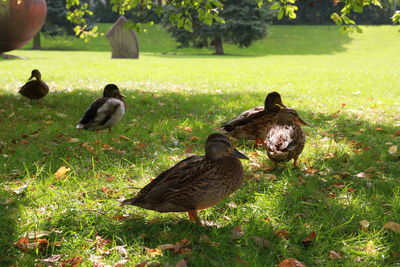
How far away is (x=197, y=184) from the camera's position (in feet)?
10.6

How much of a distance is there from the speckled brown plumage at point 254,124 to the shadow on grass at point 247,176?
545 mm

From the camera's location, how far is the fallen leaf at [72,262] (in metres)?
2.80

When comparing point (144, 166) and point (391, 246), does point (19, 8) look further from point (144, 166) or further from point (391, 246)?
point (391, 246)

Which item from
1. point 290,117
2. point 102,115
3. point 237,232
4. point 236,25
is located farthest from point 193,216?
point 236,25

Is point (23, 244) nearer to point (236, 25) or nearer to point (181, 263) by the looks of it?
point (181, 263)

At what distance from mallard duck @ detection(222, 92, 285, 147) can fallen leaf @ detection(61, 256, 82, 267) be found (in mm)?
3385

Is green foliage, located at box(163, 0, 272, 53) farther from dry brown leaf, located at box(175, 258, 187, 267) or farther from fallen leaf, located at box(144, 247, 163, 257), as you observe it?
dry brown leaf, located at box(175, 258, 187, 267)

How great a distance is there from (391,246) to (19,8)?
24.5 feet

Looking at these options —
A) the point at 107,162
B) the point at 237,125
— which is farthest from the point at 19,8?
the point at 237,125

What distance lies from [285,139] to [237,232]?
170cm

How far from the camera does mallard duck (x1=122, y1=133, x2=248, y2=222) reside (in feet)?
10.6

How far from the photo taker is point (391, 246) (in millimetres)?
3049

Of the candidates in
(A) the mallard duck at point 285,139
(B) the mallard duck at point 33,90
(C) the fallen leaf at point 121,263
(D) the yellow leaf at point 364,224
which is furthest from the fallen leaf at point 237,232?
(B) the mallard duck at point 33,90

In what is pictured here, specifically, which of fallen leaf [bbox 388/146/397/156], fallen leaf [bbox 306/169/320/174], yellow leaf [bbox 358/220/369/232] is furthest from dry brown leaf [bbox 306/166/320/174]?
yellow leaf [bbox 358/220/369/232]
